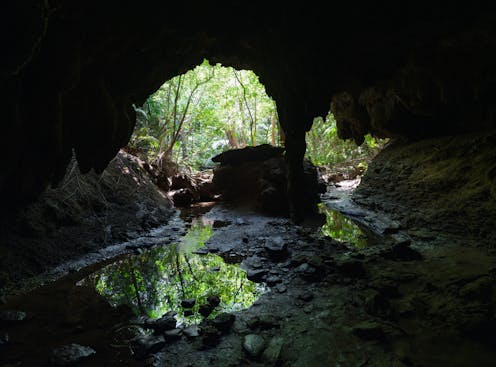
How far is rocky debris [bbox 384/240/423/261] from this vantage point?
453 cm

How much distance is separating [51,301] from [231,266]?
2.66 meters

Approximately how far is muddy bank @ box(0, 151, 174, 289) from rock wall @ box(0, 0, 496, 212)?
59cm

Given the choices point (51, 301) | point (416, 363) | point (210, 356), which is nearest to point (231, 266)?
point (210, 356)

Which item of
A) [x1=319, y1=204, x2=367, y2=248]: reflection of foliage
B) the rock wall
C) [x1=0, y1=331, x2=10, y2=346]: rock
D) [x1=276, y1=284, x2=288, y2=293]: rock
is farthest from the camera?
[x1=319, y1=204, x2=367, y2=248]: reflection of foliage

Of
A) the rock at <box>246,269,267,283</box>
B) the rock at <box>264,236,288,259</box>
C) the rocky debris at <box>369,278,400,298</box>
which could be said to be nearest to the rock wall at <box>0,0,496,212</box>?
the rock at <box>264,236,288,259</box>

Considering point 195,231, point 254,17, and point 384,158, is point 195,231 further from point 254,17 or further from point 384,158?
point 384,158

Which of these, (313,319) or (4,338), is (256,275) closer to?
(313,319)

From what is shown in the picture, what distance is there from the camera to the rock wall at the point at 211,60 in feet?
11.7

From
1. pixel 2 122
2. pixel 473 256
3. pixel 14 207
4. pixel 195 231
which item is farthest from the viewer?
pixel 195 231

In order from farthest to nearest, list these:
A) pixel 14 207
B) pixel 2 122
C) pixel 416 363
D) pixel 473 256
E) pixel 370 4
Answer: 1. pixel 14 207
2. pixel 370 4
3. pixel 473 256
4. pixel 2 122
5. pixel 416 363

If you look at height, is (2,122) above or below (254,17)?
below

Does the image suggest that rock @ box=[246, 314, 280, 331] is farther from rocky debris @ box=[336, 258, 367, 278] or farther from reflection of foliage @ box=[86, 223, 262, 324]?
rocky debris @ box=[336, 258, 367, 278]

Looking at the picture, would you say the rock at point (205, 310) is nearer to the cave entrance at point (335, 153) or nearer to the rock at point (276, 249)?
the rock at point (276, 249)

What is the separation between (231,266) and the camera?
5.02m
